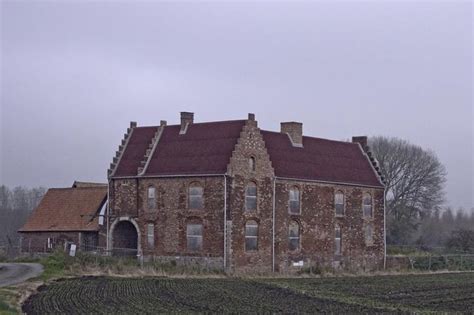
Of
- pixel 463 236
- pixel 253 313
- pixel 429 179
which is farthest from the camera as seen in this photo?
pixel 429 179

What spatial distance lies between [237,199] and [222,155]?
120 inches

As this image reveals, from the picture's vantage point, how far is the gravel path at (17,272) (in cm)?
4069

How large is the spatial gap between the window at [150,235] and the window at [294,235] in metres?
9.11

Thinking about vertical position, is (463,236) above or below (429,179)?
below

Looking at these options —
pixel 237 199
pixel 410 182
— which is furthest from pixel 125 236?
pixel 410 182

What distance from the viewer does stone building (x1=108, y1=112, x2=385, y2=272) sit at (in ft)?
173

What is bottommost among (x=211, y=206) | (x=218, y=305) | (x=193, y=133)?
(x=218, y=305)

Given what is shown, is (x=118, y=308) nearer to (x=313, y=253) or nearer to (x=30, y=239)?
(x=313, y=253)

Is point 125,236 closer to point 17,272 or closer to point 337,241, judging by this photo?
point 17,272

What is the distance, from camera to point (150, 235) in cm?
5494

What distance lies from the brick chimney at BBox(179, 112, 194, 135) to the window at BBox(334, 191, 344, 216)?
38.3ft

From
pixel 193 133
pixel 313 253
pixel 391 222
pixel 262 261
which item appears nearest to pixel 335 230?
pixel 313 253

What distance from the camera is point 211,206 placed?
5272 cm

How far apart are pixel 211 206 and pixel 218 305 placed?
21.3 meters
